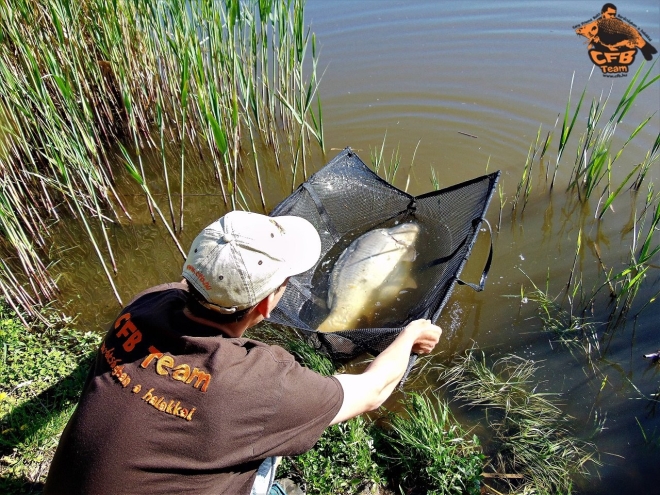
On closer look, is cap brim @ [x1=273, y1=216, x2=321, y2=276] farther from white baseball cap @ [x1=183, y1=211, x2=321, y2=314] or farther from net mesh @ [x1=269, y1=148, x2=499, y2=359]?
net mesh @ [x1=269, y1=148, x2=499, y2=359]

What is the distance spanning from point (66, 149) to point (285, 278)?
2.41 m

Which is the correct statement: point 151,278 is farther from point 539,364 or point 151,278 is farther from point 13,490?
point 539,364

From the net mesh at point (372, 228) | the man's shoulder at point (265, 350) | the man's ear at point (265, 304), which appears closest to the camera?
the man's shoulder at point (265, 350)

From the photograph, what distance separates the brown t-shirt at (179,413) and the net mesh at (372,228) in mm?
1207

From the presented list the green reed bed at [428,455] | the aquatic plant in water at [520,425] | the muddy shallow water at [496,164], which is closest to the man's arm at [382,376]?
the green reed bed at [428,455]

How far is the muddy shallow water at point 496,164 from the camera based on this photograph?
2996 mm

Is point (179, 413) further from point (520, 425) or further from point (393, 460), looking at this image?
point (520, 425)

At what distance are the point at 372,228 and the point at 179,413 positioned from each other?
2670 millimetres

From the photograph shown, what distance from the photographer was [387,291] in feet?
11.2

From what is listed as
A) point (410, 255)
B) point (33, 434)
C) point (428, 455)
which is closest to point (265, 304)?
point (428, 455)

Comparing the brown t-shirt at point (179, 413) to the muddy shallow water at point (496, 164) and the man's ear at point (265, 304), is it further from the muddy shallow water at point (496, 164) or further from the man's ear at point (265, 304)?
the muddy shallow water at point (496, 164)

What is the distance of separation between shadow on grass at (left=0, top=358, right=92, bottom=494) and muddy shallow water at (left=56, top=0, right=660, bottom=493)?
873 mm

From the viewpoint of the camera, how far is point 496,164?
484 cm

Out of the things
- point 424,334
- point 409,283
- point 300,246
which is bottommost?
point 409,283
